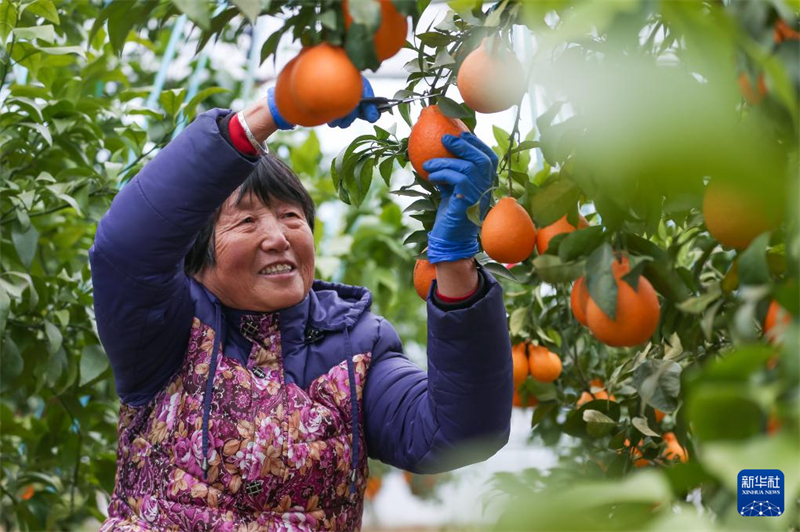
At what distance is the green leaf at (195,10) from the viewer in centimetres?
76

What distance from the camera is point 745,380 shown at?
0.51 m

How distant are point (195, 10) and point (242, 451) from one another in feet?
2.46

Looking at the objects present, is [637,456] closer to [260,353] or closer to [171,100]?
[260,353]

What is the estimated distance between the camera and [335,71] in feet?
2.65

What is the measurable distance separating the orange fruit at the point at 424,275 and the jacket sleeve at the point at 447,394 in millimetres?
48

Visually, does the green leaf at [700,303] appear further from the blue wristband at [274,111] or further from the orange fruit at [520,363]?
the orange fruit at [520,363]

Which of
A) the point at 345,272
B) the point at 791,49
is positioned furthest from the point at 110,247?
the point at 345,272

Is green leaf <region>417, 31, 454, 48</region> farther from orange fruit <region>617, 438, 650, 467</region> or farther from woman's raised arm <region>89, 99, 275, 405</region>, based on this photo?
orange fruit <region>617, 438, 650, 467</region>

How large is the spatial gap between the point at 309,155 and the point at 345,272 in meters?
0.41

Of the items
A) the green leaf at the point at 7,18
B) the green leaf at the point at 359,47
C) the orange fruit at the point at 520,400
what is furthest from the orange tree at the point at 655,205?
the green leaf at the point at 7,18

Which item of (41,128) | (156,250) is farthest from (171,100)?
(156,250)

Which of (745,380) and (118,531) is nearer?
(745,380)

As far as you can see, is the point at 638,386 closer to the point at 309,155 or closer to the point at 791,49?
the point at 791,49

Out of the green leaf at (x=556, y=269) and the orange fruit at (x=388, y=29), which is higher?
the orange fruit at (x=388, y=29)
